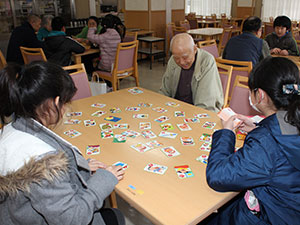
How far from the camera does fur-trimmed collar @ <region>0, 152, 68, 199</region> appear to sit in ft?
2.58

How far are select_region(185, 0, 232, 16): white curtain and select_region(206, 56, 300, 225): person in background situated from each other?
10379mm

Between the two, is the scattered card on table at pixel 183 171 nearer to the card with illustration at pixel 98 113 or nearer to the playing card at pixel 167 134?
the playing card at pixel 167 134

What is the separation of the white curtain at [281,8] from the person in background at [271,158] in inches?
359

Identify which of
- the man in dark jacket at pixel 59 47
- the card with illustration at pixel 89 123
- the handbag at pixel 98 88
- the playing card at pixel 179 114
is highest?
the man in dark jacket at pixel 59 47

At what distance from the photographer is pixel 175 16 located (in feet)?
25.3

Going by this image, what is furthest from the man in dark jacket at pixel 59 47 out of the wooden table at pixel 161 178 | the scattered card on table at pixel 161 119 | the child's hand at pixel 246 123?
the child's hand at pixel 246 123

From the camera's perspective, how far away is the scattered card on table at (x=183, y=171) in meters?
1.22

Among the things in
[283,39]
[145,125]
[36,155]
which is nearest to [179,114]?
[145,125]

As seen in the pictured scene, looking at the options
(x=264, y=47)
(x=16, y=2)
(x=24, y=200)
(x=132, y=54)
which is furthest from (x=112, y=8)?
(x=24, y=200)

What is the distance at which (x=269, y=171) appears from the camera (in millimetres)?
982

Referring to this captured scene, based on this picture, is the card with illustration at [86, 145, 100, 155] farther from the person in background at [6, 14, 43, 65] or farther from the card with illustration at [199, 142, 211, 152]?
the person in background at [6, 14, 43, 65]

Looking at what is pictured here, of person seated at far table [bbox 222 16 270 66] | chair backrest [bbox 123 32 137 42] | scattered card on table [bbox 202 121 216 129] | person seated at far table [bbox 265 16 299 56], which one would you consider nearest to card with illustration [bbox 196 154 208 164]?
scattered card on table [bbox 202 121 216 129]

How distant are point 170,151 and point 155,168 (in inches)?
6.8

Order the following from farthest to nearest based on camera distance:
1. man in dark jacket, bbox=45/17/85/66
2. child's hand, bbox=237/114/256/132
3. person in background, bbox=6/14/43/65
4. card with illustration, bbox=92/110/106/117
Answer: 1. person in background, bbox=6/14/43/65
2. man in dark jacket, bbox=45/17/85/66
3. card with illustration, bbox=92/110/106/117
4. child's hand, bbox=237/114/256/132
